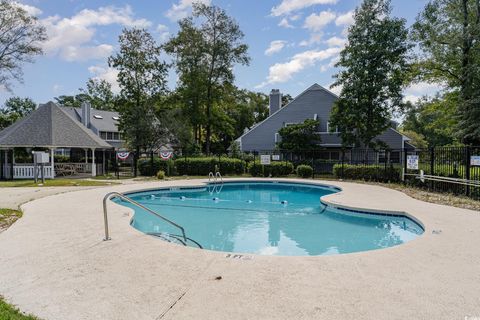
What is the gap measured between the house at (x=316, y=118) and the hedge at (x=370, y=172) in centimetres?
691

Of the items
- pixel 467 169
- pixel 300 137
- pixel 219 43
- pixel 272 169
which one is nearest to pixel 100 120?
pixel 219 43

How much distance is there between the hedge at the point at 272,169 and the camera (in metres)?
20.0

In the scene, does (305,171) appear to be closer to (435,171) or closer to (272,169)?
(272,169)

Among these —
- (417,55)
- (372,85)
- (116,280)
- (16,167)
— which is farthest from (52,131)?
(417,55)

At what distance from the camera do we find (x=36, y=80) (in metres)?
21.2

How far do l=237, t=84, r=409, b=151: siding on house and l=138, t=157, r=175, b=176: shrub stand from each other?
9785 millimetres

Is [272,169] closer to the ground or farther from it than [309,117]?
closer to the ground

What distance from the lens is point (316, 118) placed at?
25.7 metres

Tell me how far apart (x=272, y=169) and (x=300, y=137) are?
5231 millimetres

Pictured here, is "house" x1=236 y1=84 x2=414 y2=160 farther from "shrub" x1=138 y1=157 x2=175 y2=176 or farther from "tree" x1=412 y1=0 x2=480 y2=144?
"shrub" x1=138 y1=157 x2=175 y2=176

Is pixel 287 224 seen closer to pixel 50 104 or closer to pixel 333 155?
pixel 333 155

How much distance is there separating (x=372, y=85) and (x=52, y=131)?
21.4 meters

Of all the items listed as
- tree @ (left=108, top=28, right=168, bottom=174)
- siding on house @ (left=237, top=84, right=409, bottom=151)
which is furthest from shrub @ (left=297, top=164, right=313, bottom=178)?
tree @ (left=108, top=28, right=168, bottom=174)

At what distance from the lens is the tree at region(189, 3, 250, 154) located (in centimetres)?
2539
